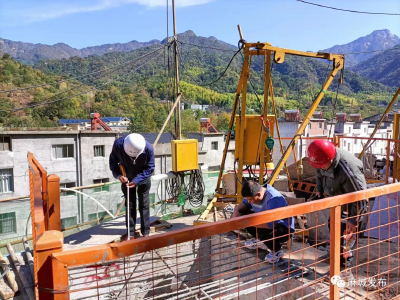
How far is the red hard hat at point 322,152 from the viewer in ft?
12.1

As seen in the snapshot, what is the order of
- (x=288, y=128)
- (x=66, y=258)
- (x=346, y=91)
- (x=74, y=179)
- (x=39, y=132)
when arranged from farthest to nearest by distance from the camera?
1. (x=346, y=91)
2. (x=288, y=128)
3. (x=74, y=179)
4. (x=39, y=132)
5. (x=66, y=258)

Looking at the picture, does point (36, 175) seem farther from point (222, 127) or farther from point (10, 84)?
point (222, 127)

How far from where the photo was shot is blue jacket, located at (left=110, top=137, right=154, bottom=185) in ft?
16.2

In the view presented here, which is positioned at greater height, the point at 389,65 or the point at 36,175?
the point at 389,65

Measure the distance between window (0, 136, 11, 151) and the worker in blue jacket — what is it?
22493 mm

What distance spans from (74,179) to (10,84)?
44.6 m

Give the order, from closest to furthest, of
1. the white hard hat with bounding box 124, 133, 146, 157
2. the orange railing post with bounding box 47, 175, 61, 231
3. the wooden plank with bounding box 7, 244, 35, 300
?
the orange railing post with bounding box 47, 175, 61, 231
the wooden plank with bounding box 7, 244, 35, 300
the white hard hat with bounding box 124, 133, 146, 157

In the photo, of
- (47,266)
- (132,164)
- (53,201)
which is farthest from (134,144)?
(47,266)

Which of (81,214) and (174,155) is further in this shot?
(81,214)

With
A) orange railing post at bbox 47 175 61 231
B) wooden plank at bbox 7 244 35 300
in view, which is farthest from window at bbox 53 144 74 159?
orange railing post at bbox 47 175 61 231

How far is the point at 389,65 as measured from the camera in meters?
174

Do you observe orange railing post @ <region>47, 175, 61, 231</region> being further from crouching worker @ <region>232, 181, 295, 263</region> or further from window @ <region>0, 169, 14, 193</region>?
window @ <region>0, 169, 14, 193</region>

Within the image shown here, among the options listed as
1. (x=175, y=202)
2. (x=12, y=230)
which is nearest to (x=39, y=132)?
(x=12, y=230)

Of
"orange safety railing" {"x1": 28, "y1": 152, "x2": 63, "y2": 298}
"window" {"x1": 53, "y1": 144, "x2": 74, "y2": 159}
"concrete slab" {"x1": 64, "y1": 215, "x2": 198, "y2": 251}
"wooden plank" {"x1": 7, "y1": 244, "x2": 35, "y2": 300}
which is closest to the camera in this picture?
"orange safety railing" {"x1": 28, "y1": 152, "x2": 63, "y2": 298}
